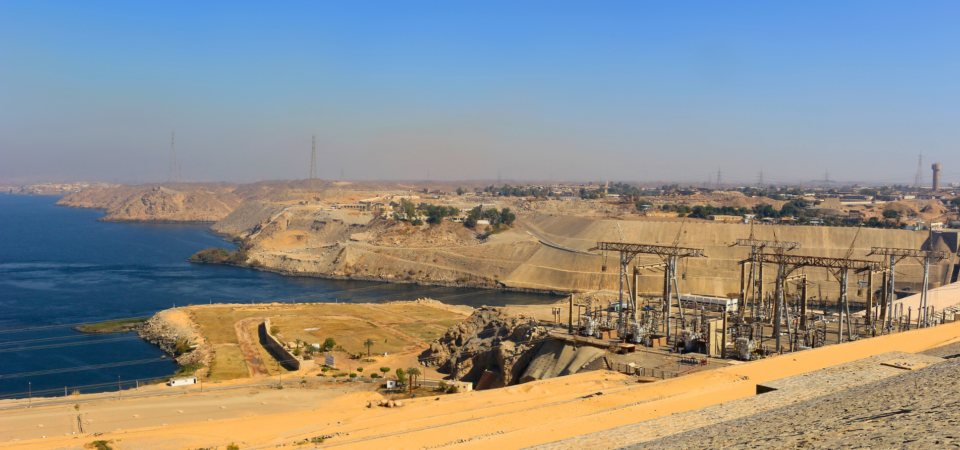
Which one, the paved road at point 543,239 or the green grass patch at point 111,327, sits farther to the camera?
the paved road at point 543,239

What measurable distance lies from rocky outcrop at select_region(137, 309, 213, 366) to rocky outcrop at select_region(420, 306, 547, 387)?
1647 cm

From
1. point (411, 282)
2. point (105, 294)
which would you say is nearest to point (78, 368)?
point (105, 294)

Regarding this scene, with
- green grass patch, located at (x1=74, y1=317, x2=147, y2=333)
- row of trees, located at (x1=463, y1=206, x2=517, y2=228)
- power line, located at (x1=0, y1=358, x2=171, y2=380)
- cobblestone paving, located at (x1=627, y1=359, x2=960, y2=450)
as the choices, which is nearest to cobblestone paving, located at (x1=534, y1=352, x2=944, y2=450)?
cobblestone paving, located at (x1=627, y1=359, x2=960, y2=450)

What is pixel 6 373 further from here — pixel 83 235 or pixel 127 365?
pixel 83 235

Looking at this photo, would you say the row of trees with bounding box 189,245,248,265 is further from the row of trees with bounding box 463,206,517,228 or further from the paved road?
the paved road

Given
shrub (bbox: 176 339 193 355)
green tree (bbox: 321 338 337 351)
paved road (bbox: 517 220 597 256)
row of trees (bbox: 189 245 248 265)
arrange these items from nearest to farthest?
green tree (bbox: 321 338 337 351) < shrub (bbox: 176 339 193 355) < paved road (bbox: 517 220 597 256) < row of trees (bbox: 189 245 248 265)

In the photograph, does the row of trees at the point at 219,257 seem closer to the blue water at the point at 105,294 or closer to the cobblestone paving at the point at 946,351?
the blue water at the point at 105,294

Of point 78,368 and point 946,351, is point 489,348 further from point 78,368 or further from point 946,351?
point 78,368

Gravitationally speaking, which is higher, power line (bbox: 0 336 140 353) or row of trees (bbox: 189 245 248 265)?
row of trees (bbox: 189 245 248 265)

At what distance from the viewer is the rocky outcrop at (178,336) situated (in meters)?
46.4

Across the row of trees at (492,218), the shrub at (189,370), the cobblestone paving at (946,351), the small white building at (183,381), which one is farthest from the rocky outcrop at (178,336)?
the row of trees at (492,218)

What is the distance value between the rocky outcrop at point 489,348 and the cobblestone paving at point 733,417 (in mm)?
16678

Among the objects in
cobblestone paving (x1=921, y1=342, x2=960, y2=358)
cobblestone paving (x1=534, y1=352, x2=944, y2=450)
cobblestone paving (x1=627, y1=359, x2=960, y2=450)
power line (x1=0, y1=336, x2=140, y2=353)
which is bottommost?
power line (x1=0, y1=336, x2=140, y2=353)

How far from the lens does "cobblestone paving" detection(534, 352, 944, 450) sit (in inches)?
557
